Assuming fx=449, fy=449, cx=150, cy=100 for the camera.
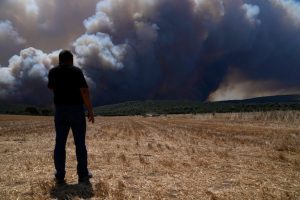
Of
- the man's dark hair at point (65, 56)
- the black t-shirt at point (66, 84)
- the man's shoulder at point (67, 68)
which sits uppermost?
the man's dark hair at point (65, 56)

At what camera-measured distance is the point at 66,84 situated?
8.01 m

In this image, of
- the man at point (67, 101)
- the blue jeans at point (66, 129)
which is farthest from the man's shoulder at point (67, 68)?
the blue jeans at point (66, 129)

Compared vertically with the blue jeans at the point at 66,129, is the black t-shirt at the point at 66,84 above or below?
above

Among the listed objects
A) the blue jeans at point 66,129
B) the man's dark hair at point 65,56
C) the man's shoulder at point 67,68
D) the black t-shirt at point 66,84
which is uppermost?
the man's dark hair at point 65,56

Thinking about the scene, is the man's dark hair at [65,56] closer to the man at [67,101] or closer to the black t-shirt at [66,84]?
the man at [67,101]

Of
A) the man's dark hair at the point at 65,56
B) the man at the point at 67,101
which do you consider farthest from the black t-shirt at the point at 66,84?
A: the man's dark hair at the point at 65,56

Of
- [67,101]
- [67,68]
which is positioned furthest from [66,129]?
[67,68]

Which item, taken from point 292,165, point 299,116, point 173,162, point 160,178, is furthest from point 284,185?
point 299,116

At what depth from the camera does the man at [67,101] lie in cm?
796

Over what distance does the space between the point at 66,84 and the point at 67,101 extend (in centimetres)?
30

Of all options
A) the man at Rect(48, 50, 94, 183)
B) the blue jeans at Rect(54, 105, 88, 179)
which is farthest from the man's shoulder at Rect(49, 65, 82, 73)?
the blue jeans at Rect(54, 105, 88, 179)

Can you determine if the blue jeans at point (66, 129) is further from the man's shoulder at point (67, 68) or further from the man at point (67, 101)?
the man's shoulder at point (67, 68)

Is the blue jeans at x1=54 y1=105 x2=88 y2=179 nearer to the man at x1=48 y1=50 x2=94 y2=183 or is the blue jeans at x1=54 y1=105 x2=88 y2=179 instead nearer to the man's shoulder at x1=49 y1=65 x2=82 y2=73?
the man at x1=48 y1=50 x2=94 y2=183

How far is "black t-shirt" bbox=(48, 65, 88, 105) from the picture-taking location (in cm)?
796
